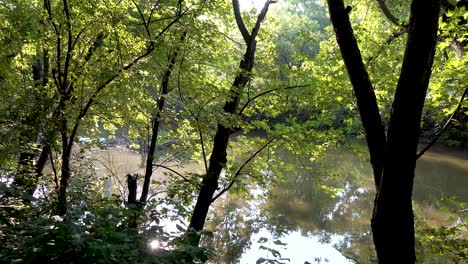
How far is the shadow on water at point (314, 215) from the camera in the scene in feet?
29.6

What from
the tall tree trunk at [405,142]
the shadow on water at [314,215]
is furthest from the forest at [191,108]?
the shadow on water at [314,215]

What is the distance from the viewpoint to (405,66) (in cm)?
242

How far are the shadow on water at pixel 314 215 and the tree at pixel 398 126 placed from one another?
3573mm

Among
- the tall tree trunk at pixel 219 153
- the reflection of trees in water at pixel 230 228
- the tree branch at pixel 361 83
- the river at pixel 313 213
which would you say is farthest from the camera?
the reflection of trees in water at pixel 230 228

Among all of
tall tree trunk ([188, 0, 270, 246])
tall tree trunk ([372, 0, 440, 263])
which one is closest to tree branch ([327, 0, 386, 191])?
tall tree trunk ([372, 0, 440, 263])

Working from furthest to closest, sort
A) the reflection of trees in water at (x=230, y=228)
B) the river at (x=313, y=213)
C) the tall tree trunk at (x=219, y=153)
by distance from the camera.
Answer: the reflection of trees in water at (x=230, y=228) < the river at (x=313, y=213) < the tall tree trunk at (x=219, y=153)

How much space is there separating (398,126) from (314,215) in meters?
10.7

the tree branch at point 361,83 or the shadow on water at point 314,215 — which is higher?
the tree branch at point 361,83

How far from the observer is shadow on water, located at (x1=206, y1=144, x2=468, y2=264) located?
29.6 ft

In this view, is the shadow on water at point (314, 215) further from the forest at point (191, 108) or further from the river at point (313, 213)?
the forest at point (191, 108)

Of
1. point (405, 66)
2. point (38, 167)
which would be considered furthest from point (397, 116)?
point (38, 167)

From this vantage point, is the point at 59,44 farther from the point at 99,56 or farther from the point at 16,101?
the point at 16,101

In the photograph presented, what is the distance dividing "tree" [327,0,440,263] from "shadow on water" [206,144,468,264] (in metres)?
3.57

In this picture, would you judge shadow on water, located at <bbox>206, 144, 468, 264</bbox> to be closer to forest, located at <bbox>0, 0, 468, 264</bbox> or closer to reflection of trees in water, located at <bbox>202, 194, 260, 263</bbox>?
reflection of trees in water, located at <bbox>202, 194, 260, 263</bbox>
